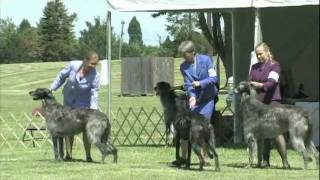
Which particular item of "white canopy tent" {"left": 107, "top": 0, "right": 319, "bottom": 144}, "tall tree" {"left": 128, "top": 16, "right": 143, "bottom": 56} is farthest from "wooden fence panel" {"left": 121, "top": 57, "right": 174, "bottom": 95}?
"tall tree" {"left": 128, "top": 16, "right": 143, "bottom": 56}

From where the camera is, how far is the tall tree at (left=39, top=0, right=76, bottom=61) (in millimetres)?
66750

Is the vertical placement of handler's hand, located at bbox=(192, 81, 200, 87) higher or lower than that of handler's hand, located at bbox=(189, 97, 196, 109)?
higher

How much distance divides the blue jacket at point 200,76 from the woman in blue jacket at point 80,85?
1551mm

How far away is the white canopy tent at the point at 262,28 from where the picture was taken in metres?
12.6

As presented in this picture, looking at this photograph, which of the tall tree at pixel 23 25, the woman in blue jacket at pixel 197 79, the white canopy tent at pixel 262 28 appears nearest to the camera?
the woman in blue jacket at pixel 197 79

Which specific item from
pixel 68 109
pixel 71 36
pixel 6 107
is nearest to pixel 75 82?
pixel 68 109

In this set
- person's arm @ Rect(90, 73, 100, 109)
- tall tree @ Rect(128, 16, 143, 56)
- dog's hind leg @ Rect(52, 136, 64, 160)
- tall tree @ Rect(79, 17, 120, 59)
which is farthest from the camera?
tall tree @ Rect(128, 16, 143, 56)

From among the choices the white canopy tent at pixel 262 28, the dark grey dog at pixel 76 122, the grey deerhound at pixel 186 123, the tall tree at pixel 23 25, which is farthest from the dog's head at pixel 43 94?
the tall tree at pixel 23 25

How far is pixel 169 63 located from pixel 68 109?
29.0 meters

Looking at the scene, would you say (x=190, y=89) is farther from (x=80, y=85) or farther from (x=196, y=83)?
(x=80, y=85)

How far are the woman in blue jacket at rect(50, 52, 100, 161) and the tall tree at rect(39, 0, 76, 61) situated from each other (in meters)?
55.1

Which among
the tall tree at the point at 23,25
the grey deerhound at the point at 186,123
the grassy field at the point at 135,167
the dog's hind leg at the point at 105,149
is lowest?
the grassy field at the point at 135,167

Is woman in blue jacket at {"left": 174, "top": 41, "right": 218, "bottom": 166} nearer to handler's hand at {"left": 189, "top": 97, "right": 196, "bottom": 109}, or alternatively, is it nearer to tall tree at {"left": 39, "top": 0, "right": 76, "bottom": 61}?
handler's hand at {"left": 189, "top": 97, "right": 196, "bottom": 109}

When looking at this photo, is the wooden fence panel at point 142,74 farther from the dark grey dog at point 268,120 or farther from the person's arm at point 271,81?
the person's arm at point 271,81
